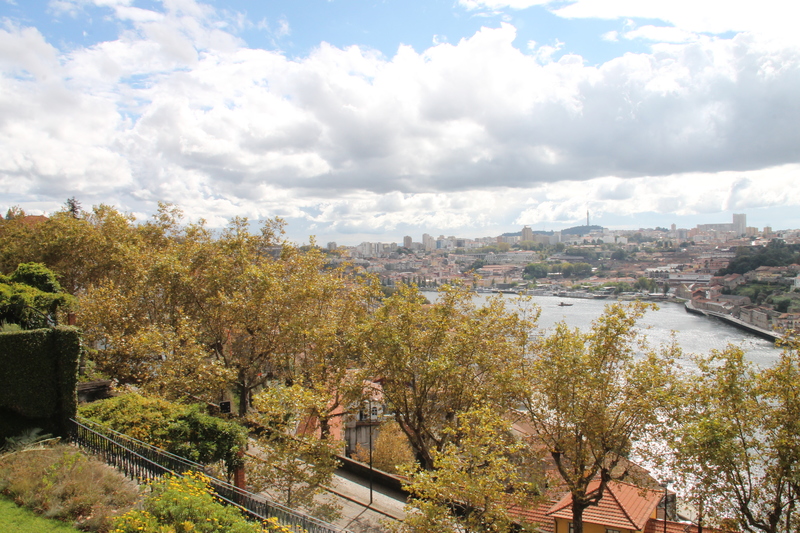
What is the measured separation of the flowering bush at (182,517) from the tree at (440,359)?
556cm

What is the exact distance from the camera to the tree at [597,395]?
9453 mm

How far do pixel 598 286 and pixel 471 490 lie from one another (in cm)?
8872

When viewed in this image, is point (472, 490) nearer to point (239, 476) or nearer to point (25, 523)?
point (239, 476)

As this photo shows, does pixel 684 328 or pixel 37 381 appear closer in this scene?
pixel 37 381

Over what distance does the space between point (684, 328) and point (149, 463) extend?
53.8m

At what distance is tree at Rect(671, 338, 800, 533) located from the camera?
8328 millimetres

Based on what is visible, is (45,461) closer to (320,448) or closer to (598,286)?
(320,448)

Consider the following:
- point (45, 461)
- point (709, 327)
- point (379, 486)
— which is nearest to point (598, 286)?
point (709, 327)

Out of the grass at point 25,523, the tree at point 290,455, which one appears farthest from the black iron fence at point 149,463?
the grass at point 25,523

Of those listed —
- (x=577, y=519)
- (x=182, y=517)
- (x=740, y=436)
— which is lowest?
(x=577, y=519)

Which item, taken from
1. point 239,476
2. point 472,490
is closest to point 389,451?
point 239,476

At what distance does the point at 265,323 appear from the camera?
45.1ft

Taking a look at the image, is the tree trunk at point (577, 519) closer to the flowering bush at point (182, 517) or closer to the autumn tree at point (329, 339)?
the autumn tree at point (329, 339)

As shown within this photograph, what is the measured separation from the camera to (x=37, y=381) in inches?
343
